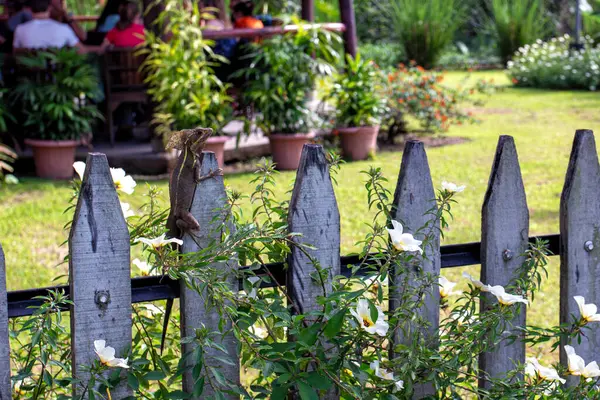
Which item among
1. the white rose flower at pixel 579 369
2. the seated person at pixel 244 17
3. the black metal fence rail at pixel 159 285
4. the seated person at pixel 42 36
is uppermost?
the seated person at pixel 244 17

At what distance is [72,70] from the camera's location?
759cm

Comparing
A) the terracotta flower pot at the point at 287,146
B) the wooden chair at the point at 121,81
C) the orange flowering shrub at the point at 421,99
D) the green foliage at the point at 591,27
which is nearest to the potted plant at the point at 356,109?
the terracotta flower pot at the point at 287,146

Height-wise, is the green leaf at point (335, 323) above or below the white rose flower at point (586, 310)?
above

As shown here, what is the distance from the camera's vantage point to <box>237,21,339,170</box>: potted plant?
7.61 m

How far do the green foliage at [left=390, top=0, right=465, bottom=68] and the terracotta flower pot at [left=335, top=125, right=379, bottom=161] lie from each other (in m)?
11.7

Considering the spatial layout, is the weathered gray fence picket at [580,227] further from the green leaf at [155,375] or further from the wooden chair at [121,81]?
the wooden chair at [121,81]

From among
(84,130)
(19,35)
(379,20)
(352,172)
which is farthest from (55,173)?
(379,20)

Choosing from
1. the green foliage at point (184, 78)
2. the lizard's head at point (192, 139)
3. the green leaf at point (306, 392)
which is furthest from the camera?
the green foliage at point (184, 78)

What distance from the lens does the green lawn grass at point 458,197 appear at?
16.0ft

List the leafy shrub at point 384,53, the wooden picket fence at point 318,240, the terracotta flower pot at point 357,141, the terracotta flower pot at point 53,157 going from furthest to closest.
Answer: the leafy shrub at point 384,53
the terracotta flower pot at point 357,141
the terracotta flower pot at point 53,157
the wooden picket fence at point 318,240

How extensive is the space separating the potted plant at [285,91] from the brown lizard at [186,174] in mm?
5392

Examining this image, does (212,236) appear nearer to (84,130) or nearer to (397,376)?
(397,376)

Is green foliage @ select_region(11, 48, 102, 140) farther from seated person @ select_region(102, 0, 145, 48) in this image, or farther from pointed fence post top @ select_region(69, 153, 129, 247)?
pointed fence post top @ select_region(69, 153, 129, 247)

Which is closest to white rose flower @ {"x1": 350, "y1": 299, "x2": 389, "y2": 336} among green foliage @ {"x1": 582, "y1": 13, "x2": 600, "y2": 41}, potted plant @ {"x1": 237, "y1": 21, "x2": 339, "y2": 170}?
potted plant @ {"x1": 237, "y1": 21, "x2": 339, "y2": 170}
